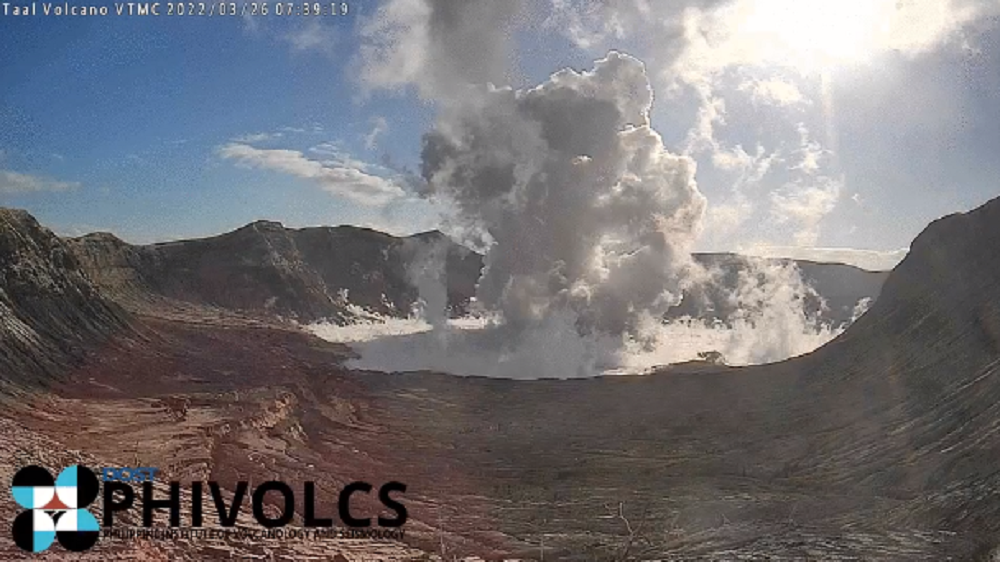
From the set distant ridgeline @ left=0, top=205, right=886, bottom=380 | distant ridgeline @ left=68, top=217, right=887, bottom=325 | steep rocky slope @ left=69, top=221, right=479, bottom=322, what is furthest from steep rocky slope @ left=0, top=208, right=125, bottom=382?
steep rocky slope @ left=69, top=221, right=479, bottom=322

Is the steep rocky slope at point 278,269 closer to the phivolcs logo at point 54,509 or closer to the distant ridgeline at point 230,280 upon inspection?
the distant ridgeline at point 230,280

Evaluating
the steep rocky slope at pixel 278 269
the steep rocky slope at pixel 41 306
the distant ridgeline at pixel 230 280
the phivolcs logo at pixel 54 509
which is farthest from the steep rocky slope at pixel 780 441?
the steep rocky slope at pixel 278 269

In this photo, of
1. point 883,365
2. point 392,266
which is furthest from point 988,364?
point 392,266

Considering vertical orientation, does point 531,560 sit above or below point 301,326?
below

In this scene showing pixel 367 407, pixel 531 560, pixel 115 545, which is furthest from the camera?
pixel 367 407

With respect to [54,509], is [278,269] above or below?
above

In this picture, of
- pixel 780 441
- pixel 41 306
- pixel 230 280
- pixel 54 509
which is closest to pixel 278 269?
pixel 230 280

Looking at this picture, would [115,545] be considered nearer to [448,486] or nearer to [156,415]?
[448,486]

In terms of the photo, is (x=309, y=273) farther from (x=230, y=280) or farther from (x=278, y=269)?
(x=230, y=280)
